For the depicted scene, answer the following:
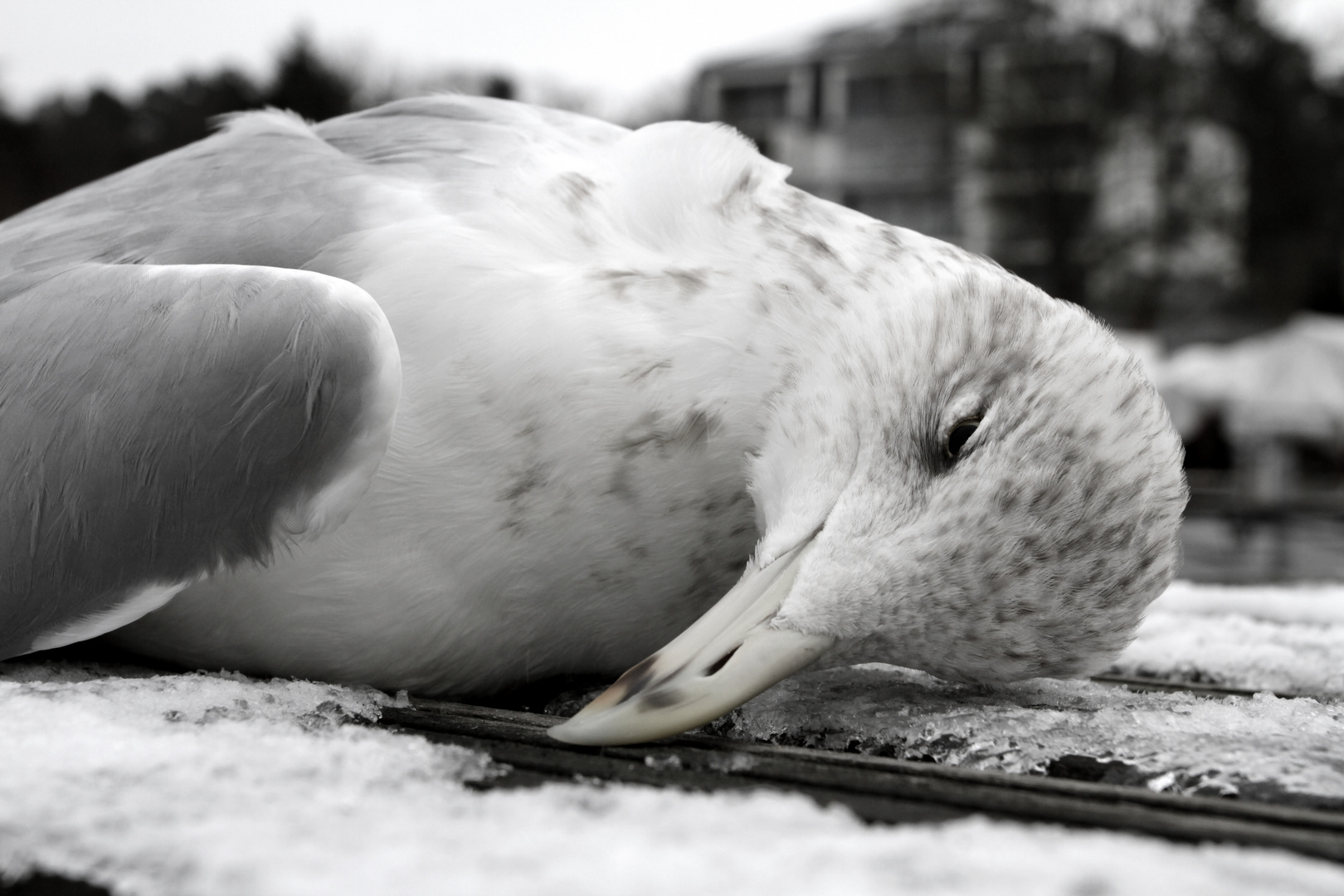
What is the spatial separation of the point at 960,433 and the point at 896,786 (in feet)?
1.56

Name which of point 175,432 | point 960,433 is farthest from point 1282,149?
point 175,432

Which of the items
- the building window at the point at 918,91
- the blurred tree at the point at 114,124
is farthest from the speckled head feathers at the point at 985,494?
the blurred tree at the point at 114,124

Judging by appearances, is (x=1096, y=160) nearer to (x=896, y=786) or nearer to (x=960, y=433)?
(x=960, y=433)

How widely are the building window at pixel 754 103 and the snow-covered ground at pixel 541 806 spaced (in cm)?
3068

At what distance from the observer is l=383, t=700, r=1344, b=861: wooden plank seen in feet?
3.34

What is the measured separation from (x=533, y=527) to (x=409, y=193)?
0.54 m

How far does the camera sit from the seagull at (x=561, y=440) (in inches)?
53.5

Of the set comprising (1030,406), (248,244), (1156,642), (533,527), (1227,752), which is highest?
(248,244)

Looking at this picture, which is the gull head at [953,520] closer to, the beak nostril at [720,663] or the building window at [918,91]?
the beak nostril at [720,663]

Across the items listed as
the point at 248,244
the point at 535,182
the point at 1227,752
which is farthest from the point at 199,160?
the point at 1227,752

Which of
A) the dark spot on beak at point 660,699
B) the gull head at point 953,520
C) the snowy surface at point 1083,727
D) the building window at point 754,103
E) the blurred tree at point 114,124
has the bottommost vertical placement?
the snowy surface at point 1083,727

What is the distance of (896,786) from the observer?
44.0 inches

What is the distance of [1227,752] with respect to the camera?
4.07 feet

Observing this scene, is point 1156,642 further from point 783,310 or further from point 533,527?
point 533,527
